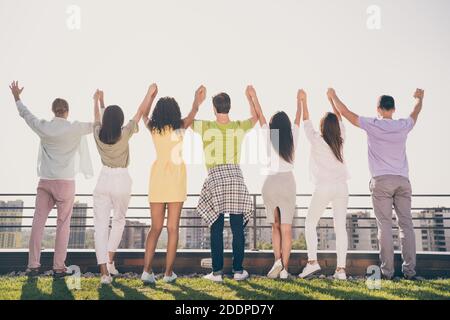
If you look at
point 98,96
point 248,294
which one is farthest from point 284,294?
point 98,96

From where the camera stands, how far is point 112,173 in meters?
4.50

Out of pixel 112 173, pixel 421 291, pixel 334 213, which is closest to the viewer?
pixel 421 291

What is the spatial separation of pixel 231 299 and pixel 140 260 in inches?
96.9

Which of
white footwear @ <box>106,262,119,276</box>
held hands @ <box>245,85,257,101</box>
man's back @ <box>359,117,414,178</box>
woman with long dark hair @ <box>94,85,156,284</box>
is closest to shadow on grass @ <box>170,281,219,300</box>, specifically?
woman with long dark hair @ <box>94,85,156,284</box>

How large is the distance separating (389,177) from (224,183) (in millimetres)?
2073

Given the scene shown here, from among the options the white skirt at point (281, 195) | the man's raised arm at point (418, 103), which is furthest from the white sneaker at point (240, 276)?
the man's raised arm at point (418, 103)

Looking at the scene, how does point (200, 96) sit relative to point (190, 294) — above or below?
above

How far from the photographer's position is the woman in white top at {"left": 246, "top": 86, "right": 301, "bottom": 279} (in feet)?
15.6

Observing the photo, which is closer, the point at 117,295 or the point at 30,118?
the point at 117,295

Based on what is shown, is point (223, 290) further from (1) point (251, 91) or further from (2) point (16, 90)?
(2) point (16, 90)

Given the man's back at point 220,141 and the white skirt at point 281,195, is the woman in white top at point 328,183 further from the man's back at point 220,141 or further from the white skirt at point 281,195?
the man's back at point 220,141

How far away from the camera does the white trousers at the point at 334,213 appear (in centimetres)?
464

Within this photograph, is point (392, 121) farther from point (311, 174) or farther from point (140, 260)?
point (140, 260)
